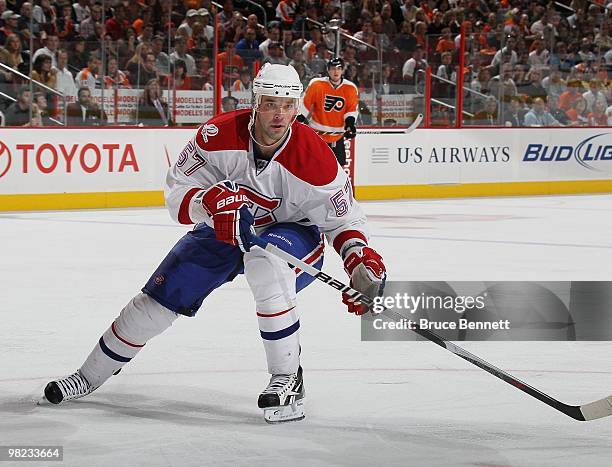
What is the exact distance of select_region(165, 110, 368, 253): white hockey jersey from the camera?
10.7ft

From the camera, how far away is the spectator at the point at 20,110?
9719mm

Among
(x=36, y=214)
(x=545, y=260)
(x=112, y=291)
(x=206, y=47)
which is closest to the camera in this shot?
(x=112, y=291)

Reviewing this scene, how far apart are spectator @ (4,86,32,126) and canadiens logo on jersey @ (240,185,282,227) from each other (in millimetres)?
6782

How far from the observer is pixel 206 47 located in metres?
10.8

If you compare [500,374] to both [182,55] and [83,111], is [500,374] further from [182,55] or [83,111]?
[182,55]

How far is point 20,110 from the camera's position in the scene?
9.75 metres

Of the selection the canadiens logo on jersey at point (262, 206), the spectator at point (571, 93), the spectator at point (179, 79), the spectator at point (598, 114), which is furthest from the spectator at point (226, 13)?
the canadiens logo on jersey at point (262, 206)

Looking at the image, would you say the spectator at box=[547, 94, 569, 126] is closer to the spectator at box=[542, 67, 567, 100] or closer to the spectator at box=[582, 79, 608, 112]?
the spectator at box=[542, 67, 567, 100]

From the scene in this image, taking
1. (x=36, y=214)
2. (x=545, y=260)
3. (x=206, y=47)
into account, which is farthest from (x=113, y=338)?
(x=206, y=47)

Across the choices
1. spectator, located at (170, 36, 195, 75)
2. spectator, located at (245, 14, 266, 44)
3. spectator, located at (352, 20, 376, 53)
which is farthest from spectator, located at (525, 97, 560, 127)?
spectator, located at (170, 36, 195, 75)

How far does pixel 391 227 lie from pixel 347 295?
584 centimetres

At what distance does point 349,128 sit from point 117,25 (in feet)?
7.92

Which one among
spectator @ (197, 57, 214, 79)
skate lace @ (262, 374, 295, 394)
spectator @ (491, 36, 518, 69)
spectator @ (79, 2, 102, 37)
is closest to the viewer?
skate lace @ (262, 374, 295, 394)

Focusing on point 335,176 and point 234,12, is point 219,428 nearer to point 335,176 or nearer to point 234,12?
point 335,176
